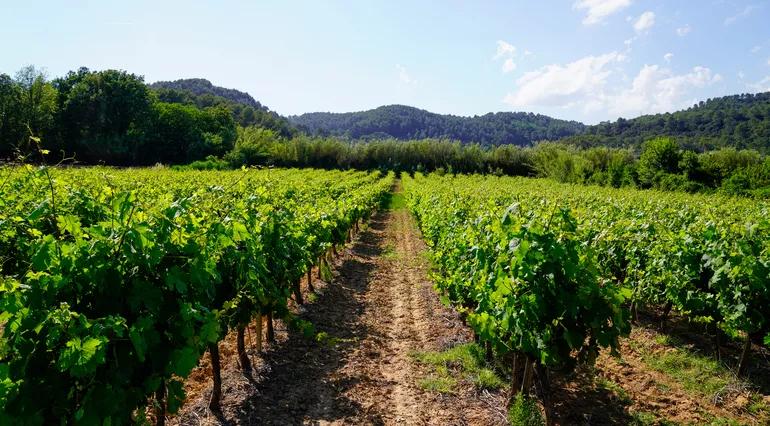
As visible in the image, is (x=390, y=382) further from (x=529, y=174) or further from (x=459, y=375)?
(x=529, y=174)

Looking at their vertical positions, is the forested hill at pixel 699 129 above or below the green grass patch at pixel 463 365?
above

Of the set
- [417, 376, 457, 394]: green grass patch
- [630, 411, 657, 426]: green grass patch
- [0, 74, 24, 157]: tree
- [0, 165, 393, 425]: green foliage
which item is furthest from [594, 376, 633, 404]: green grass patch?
[0, 74, 24, 157]: tree

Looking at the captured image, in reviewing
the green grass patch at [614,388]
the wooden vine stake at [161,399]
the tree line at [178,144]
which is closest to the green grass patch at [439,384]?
the green grass patch at [614,388]

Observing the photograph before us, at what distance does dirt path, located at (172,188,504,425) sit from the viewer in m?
4.49

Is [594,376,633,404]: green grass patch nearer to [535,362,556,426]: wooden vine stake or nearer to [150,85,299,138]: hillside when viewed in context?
[535,362,556,426]: wooden vine stake

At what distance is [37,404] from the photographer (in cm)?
237

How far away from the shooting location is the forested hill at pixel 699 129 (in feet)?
236

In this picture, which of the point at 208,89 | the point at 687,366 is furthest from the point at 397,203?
the point at 208,89

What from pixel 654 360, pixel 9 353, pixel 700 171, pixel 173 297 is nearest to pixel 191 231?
pixel 173 297

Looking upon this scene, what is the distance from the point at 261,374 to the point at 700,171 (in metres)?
35.8

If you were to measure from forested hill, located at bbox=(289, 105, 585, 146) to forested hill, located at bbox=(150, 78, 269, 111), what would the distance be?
20.6 metres

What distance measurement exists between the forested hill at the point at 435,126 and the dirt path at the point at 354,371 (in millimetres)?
138847

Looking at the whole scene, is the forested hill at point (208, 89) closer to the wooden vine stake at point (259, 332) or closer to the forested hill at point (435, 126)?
the forested hill at point (435, 126)

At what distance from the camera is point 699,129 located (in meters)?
92.3
